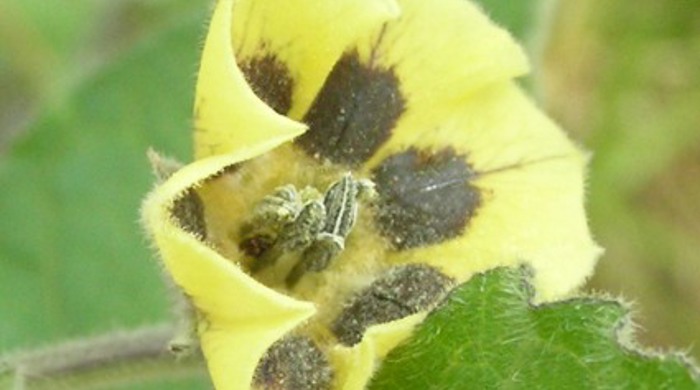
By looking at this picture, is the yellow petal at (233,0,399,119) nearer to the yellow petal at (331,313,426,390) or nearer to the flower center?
the flower center

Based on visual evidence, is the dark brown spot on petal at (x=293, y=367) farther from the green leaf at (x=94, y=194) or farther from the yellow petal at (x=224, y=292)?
the green leaf at (x=94, y=194)

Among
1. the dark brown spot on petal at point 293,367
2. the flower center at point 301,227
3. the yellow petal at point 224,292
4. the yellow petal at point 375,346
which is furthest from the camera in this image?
the flower center at point 301,227

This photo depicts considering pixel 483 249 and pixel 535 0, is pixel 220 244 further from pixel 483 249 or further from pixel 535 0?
pixel 535 0

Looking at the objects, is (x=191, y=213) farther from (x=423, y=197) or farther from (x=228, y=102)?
(x=423, y=197)

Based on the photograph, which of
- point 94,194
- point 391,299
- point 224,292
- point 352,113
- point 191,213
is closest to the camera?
point 224,292

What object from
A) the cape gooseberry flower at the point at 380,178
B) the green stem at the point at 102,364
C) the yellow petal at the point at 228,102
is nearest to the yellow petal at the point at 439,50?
the cape gooseberry flower at the point at 380,178

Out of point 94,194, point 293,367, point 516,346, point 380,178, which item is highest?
point 94,194

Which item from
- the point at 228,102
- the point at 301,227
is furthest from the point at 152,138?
the point at 228,102
